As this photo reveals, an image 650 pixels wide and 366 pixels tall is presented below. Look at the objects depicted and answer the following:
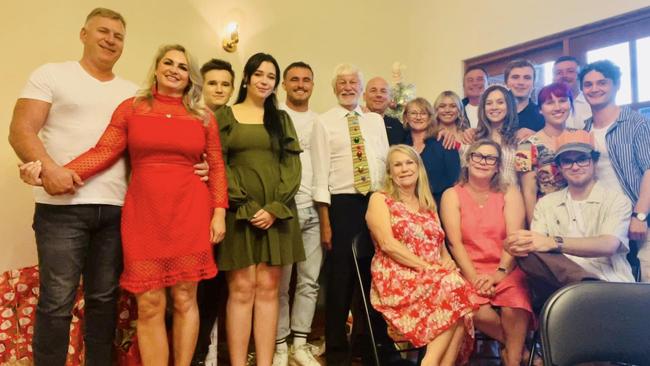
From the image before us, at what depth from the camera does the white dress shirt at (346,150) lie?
252 cm

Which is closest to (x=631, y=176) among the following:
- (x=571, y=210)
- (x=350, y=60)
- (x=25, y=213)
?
(x=571, y=210)

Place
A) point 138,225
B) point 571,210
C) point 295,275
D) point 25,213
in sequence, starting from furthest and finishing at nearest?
point 295,275 → point 25,213 → point 571,210 → point 138,225

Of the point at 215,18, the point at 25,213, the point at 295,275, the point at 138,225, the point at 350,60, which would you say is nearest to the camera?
the point at 138,225

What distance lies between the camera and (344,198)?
98.3 inches

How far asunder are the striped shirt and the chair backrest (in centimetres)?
90

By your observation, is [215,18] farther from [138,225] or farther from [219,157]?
[138,225]

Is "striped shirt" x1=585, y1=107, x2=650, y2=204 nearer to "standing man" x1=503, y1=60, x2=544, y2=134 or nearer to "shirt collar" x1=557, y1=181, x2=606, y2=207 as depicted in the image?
"shirt collar" x1=557, y1=181, x2=606, y2=207

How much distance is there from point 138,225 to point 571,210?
1.98 metres

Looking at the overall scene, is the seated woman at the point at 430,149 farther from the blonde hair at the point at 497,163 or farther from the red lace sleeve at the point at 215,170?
the red lace sleeve at the point at 215,170

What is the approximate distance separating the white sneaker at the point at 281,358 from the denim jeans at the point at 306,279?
0.12 metres

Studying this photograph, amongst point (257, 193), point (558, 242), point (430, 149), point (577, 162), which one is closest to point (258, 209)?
point (257, 193)

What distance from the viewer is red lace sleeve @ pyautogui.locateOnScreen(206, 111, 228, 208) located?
1.96 m

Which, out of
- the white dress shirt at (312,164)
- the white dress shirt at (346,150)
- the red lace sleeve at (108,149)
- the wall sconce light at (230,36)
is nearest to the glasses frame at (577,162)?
the white dress shirt at (346,150)

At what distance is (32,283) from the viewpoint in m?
2.28
